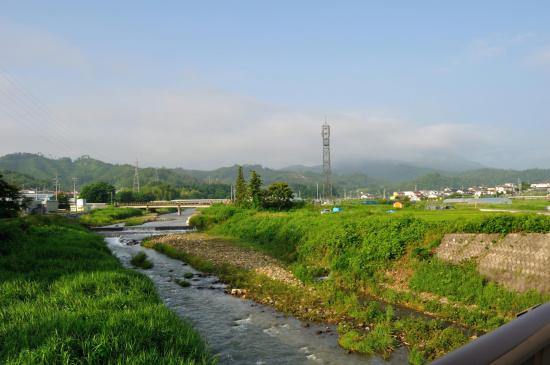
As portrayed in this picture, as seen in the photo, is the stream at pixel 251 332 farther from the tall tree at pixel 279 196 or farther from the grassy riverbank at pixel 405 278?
the tall tree at pixel 279 196

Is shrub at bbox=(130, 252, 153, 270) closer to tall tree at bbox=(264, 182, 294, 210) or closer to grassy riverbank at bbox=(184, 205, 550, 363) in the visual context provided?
grassy riverbank at bbox=(184, 205, 550, 363)

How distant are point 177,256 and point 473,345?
32334mm

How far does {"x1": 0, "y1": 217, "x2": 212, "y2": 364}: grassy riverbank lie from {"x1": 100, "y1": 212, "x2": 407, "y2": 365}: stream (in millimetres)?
1786

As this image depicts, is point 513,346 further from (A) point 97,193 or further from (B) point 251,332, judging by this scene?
(A) point 97,193

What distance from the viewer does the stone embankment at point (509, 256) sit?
50.6 feet

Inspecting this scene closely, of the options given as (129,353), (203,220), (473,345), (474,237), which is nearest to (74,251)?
(129,353)

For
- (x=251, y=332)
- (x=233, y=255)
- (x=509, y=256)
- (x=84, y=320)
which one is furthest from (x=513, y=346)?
A: (x=233, y=255)

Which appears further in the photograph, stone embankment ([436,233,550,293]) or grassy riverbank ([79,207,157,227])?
grassy riverbank ([79,207,157,227])

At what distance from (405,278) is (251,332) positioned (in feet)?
31.1

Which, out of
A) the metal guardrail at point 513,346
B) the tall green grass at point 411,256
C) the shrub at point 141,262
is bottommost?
the shrub at point 141,262

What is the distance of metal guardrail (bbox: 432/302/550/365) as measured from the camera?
1443 millimetres

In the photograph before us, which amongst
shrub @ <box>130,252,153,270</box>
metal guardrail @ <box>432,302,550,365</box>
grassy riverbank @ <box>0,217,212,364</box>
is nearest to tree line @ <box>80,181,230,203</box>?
shrub @ <box>130,252,153,270</box>

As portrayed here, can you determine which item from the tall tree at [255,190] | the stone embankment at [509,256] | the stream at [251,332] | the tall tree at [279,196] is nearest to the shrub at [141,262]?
the stream at [251,332]

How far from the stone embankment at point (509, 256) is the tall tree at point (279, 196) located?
3901 cm
